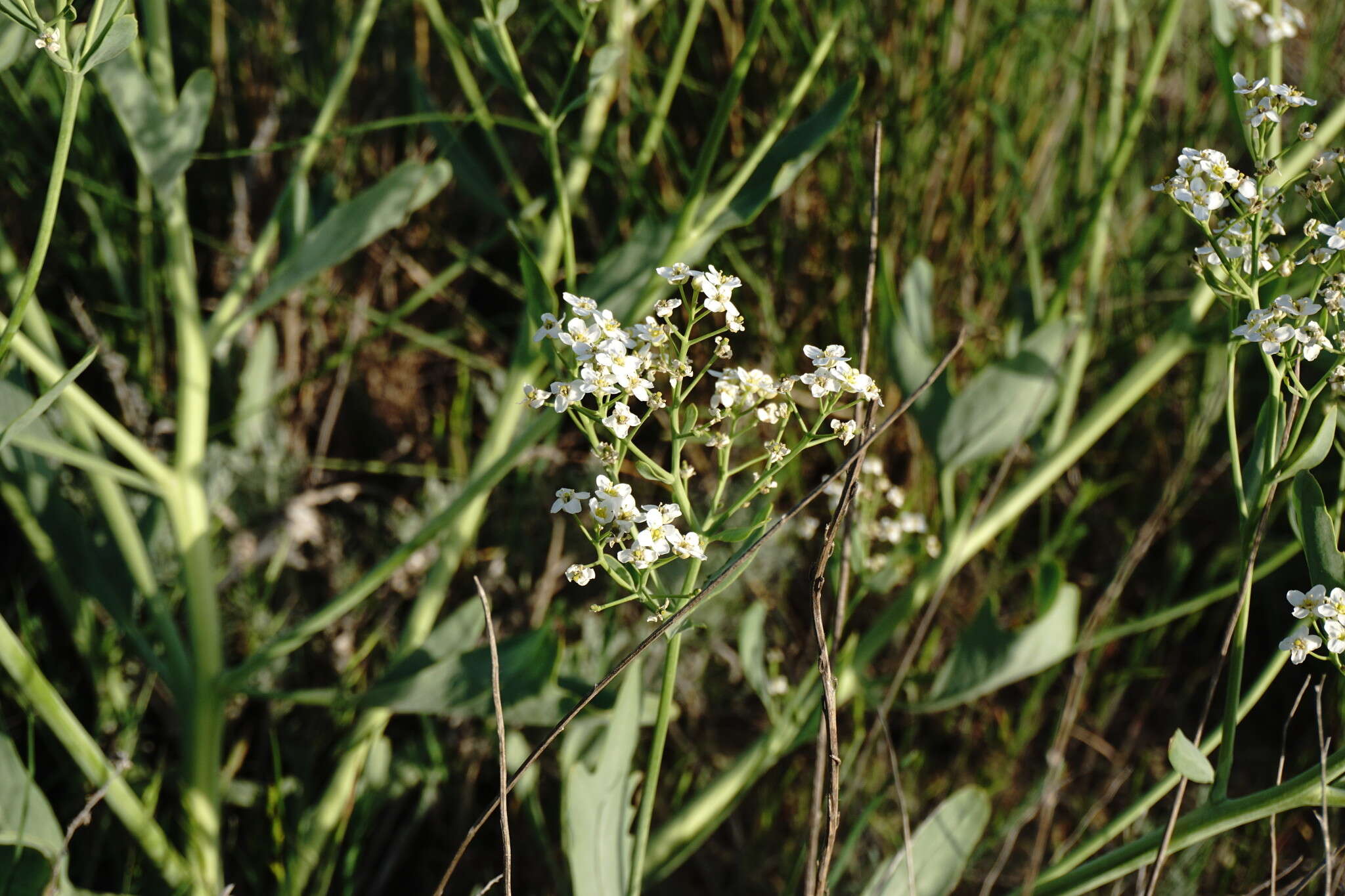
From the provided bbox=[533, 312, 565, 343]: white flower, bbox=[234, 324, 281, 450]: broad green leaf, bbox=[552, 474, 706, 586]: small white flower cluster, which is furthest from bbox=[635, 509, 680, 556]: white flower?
bbox=[234, 324, 281, 450]: broad green leaf

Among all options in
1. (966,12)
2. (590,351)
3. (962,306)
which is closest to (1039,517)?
(962,306)

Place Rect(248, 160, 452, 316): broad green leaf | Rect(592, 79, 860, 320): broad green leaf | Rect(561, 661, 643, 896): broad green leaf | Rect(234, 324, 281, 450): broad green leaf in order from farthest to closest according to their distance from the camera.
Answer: Rect(234, 324, 281, 450): broad green leaf
Rect(248, 160, 452, 316): broad green leaf
Rect(592, 79, 860, 320): broad green leaf
Rect(561, 661, 643, 896): broad green leaf

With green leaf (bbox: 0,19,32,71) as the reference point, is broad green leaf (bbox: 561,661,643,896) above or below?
below

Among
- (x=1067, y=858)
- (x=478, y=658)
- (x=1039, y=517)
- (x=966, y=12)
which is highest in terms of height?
(x=966, y=12)

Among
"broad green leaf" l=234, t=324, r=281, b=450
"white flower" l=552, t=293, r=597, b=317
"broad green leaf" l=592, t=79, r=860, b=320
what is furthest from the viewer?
"broad green leaf" l=234, t=324, r=281, b=450

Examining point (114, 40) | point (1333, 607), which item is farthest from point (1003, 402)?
point (114, 40)

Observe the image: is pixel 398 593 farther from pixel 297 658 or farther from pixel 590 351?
pixel 590 351

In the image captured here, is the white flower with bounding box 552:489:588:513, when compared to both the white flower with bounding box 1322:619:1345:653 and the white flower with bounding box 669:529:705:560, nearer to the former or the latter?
the white flower with bounding box 669:529:705:560

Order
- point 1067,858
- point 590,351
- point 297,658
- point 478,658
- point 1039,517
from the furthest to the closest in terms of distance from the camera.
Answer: point 1039,517 < point 297,658 < point 478,658 < point 1067,858 < point 590,351
